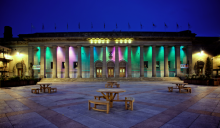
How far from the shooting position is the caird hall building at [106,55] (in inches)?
1362

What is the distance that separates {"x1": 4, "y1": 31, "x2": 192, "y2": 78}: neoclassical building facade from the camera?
34594 millimetres

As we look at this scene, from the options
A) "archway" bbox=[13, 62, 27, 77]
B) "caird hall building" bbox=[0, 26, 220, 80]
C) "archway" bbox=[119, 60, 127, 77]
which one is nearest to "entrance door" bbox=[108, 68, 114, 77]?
"caird hall building" bbox=[0, 26, 220, 80]

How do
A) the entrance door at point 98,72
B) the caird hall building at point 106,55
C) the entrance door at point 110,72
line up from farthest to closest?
1. the entrance door at point 98,72
2. the entrance door at point 110,72
3. the caird hall building at point 106,55

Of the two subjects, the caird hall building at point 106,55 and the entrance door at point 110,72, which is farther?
the entrance door at point 110,72

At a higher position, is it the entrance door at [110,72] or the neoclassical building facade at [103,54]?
the neoclassical building facade at [103,54]

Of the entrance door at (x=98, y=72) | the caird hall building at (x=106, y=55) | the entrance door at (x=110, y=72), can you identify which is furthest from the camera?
the entrance door at (x=98, y=72)

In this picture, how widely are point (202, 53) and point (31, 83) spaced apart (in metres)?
42.2

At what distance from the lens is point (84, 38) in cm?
3428

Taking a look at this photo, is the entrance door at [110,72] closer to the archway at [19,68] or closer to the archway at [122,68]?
the archway at [122,68]

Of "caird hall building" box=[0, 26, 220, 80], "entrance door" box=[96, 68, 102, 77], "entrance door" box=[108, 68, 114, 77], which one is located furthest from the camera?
"entrance door" box=[96, 68, 102, 77]

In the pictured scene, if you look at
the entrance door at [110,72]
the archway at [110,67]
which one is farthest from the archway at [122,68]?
the entrance door at [110,72]

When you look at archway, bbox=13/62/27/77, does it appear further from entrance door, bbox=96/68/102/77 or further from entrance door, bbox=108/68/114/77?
entrance door, bbox=108/68/114/77

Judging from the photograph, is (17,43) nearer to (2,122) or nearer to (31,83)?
(31,83)

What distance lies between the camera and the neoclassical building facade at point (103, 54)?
3459 centimetres
